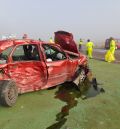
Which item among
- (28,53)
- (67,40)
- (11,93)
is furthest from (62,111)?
(67,40)

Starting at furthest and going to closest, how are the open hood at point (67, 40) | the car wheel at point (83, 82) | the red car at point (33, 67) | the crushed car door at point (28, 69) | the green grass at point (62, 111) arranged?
the open hood at point (67, 40) < the car wheel at point (83, 82) < the crushed car door at point (28, 69) < the red car at point (33, 67) < the green grass at point (62, 111)

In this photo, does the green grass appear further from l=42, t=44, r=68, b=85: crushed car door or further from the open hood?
the open hood

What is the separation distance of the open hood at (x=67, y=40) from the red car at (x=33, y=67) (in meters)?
0.30

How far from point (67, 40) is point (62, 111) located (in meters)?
4.62

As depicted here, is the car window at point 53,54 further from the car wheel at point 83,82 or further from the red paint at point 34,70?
the car wheel at point 83,82

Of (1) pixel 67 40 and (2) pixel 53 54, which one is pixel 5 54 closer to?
(2) pixel 53 54

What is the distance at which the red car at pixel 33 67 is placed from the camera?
305 inches

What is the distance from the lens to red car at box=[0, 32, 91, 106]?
7.75m

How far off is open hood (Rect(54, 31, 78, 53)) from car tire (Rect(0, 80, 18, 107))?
408cm

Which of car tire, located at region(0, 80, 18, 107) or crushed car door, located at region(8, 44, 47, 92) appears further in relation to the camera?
crushed car door, located at region(8, 44, 47, 92)

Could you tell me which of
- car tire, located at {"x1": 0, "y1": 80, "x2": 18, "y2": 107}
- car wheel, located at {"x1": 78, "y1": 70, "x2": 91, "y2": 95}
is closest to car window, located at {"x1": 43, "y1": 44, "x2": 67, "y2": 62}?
car wheel, located at {"x1": 78, "y1": 70, "x2": 91, "y2": 95}

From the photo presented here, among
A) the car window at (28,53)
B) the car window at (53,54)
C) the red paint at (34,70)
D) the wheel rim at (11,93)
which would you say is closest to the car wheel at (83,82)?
the red paint at (34,70)

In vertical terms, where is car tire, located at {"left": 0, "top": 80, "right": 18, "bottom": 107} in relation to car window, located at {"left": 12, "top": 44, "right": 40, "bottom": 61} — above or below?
below

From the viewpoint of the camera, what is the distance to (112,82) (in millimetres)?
11266
